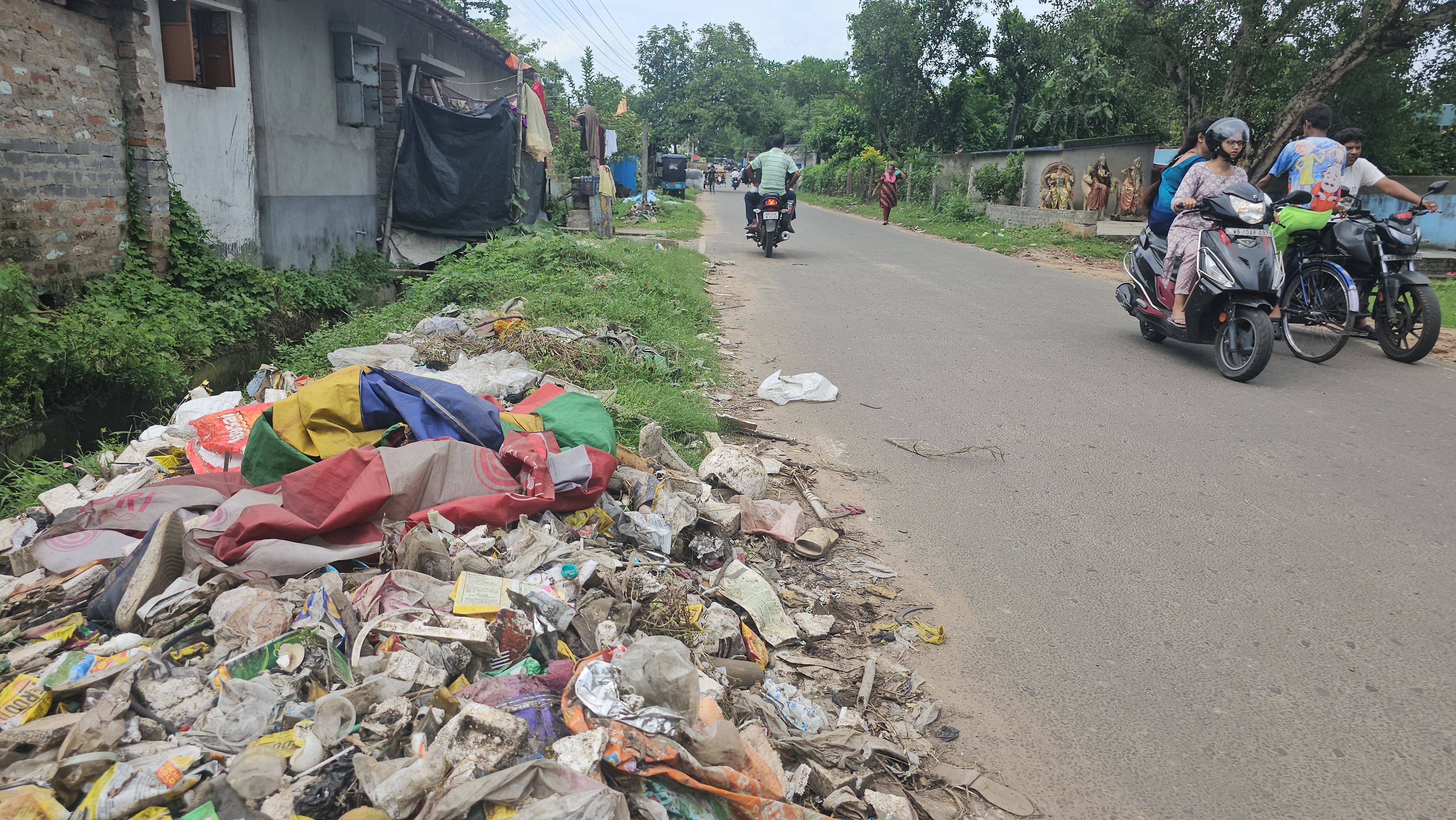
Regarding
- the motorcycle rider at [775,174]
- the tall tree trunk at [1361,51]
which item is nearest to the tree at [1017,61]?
the tall tree trunk at [1361,51]

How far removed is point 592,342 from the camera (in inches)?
246

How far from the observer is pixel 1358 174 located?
7.12 metres

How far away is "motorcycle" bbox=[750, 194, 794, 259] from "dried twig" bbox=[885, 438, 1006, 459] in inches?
360

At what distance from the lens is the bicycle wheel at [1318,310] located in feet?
21.5

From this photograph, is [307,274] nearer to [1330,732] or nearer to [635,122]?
[1330,732]

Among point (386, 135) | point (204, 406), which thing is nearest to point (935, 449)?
point (204, 406)

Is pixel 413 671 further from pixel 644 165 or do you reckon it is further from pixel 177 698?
pixel 644 165

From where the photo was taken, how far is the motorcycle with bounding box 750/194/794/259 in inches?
541

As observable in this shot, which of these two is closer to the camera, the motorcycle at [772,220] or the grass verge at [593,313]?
the grass verge at [593,313]

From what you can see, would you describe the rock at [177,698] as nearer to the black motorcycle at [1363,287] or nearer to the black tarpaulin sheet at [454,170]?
the black motorcycle at [1363,287]

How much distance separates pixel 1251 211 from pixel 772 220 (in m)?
8.28

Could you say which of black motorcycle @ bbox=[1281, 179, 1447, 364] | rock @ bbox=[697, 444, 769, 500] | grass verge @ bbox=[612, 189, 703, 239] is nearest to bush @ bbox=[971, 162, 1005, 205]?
grass verge @ bbox=[612, 189, 703, 239]

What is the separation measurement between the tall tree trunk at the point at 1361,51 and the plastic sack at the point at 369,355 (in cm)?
1092

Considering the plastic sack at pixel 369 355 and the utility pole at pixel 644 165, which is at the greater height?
the utility pole at pixel 644 165
